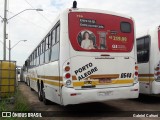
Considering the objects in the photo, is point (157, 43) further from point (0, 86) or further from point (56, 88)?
point (0, 86)

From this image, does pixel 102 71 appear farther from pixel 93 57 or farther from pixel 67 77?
pixel 67 77

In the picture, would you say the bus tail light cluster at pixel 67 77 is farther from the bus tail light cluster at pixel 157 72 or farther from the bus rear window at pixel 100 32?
the bus tail light cluster at pixel 157 72

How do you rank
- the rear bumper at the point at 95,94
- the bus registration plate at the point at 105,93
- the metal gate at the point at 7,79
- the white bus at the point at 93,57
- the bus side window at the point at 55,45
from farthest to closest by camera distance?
the metal gate at the point at 7,79
the bus side window at the point at 55,45
the bus registration plate at the point at 105,93
the white bus at the point at 93,57
the rear bumper at the point at 95,94

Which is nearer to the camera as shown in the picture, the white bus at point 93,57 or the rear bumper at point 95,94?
the rear bumper at point 95,94

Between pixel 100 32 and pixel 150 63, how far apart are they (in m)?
3.35

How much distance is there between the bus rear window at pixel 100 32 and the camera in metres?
9.12

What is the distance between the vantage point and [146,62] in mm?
12164

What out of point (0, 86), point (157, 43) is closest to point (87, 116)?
point (157, 43)

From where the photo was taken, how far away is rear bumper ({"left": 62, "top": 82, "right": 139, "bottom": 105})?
8680 mm

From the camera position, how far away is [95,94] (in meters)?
8.96

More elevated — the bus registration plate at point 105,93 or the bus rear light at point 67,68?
the bus rear light at point 67,68

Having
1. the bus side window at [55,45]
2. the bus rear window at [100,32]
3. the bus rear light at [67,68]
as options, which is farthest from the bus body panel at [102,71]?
the bus side window at [55,45]

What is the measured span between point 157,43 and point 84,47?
3856 mm

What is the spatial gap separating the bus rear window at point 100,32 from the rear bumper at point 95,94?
1.22m
